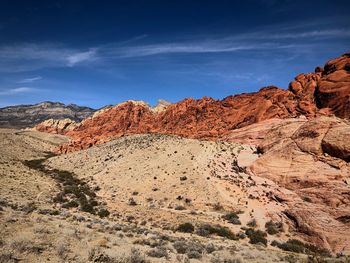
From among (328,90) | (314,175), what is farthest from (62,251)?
(328,90)

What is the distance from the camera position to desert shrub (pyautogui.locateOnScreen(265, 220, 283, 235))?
2635cm

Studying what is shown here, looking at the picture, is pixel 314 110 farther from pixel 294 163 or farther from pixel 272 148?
pixel 294 163

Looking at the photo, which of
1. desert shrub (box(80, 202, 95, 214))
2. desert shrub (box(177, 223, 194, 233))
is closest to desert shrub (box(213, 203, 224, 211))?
desert shrub (box(177, 223, 194, 233))

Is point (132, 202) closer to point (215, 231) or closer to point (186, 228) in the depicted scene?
point (186, 228)

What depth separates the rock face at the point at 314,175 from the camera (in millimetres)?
24703

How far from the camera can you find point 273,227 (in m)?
27.0

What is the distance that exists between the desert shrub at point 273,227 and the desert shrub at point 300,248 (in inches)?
72.7

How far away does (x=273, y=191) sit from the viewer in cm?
3105

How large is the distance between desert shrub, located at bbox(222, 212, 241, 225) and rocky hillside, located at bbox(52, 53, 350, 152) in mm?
A: 20157

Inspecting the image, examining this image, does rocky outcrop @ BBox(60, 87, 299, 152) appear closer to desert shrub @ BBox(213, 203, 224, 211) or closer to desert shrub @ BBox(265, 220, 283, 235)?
desert shrub @ BBox(213, 203, 224, 211)

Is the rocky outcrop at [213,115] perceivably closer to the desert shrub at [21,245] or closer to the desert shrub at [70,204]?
the desert shrub at [70,204]

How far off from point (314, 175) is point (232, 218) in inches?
317

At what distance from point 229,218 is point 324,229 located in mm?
7222

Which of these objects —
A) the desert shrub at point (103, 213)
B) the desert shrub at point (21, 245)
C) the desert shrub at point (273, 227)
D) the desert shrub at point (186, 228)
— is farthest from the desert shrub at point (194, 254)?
the desert shrub at point (103, 213)
